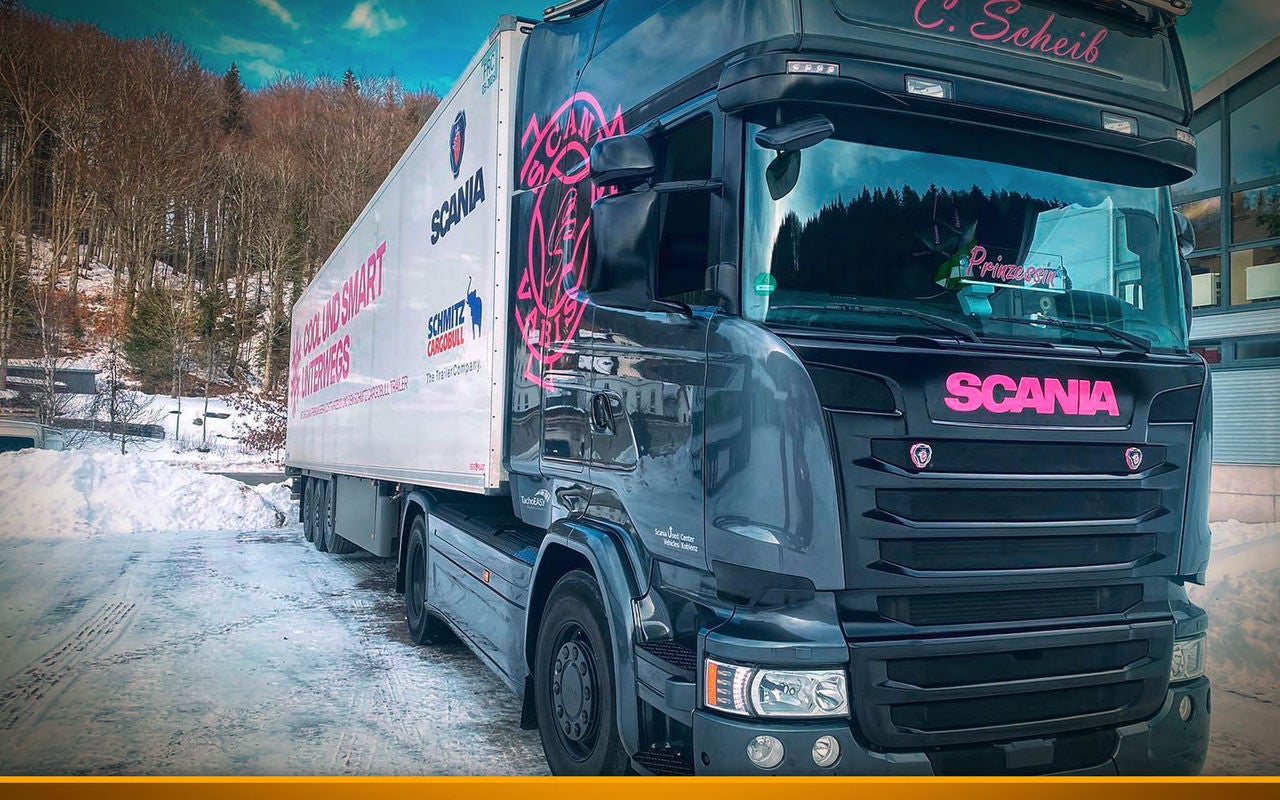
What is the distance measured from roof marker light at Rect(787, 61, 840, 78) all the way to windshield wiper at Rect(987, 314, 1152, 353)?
0.98m

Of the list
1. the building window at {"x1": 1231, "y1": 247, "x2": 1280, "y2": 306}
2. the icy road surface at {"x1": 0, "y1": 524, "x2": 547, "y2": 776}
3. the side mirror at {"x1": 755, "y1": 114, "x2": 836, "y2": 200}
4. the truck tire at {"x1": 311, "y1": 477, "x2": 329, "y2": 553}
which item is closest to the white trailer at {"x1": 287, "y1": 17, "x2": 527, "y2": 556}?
the truck tire at {"x1": 311, "y1": 477, "x2": 329, "y2": 553}

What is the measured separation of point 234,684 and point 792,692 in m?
4.34

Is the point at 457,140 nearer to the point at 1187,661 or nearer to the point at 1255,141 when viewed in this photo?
the point at 1187,661

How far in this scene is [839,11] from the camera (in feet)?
10.0

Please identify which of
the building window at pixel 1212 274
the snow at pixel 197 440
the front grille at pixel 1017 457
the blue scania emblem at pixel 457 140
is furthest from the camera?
the snow at pixel 197 440

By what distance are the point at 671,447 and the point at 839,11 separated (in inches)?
61.5

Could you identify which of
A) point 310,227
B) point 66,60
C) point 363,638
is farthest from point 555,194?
point 310,227

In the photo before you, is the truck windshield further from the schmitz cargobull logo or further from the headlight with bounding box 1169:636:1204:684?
the schmitz cargobull logo

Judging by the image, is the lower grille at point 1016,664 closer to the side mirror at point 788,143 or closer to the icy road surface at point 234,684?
the side mirror at point 788,143

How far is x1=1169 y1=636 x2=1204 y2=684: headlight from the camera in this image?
10.6 feet

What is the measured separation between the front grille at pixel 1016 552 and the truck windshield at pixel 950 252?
677 millimetres

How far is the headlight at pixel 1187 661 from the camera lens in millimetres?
3219

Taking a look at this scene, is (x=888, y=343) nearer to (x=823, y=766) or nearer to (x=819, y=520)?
(x=819, y=520)

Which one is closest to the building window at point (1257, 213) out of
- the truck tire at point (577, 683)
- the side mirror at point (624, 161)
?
the side mirror at point (624, 161)
